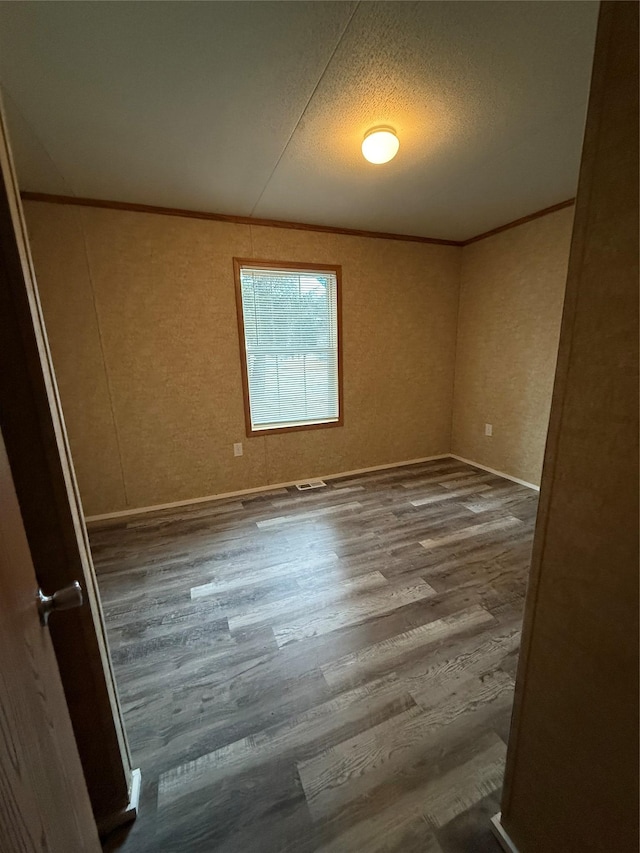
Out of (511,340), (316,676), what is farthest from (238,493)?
(511,340)

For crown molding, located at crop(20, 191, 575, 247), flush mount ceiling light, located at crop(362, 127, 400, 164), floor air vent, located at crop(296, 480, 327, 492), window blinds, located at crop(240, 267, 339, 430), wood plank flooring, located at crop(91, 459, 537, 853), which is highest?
crown molding, located at crop(20, 191, 575, 247)

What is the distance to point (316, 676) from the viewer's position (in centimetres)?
138

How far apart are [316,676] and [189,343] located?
252 centimetres

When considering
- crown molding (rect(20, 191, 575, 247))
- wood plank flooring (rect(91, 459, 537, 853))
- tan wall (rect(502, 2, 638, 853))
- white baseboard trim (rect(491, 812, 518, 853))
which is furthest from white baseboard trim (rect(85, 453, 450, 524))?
tan wall (rect(502, 2, 638, 853))

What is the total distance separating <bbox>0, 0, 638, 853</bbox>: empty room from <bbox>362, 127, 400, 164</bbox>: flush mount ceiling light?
2 centimetres

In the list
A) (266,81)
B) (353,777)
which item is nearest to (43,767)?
(353,777)

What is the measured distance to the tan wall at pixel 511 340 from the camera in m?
2.81

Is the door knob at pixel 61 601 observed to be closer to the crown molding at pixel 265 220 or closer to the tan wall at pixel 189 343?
the tan wall at pixel 189 343

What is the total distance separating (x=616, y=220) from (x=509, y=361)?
10.0 feet

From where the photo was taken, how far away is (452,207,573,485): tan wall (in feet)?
9.22

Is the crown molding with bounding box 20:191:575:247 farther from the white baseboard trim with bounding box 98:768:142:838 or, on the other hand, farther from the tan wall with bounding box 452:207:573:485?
the white baseboard trim with bounding box 98:768:142:838

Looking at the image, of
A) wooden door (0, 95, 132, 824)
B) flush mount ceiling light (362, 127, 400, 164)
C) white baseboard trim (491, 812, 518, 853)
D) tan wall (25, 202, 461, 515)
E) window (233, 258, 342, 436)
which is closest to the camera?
wooden door (0, 95, 132, 824)

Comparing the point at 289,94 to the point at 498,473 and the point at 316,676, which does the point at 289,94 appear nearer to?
the point at 316,676

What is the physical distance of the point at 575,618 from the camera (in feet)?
2.19
